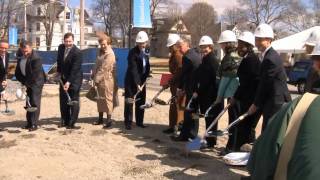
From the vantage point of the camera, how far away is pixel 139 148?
8055mm

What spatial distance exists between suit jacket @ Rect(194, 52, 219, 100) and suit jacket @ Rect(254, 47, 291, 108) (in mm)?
1574

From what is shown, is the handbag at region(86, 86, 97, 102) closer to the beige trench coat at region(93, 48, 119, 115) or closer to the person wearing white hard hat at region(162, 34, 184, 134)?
the beige trench coat at region(93, 48, 119, 115)

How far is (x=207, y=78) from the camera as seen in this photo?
7.93 m

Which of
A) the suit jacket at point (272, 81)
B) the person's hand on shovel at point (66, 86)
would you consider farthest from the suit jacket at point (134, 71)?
the suit jacket at point (272, 81)

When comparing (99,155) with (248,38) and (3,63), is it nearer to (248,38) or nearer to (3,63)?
(248,38)

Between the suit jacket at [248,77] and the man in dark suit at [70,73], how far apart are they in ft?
11.3

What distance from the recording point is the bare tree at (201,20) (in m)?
79.0

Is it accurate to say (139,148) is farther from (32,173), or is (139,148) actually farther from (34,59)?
(34,59)

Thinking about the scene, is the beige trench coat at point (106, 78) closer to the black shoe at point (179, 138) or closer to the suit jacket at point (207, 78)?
the black shoe at point (179, 138)

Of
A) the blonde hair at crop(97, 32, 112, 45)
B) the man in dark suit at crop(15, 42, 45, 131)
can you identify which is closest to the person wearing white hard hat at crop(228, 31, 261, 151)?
the blonde hair at crop(97, 32, 112, 45)

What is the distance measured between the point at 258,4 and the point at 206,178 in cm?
7686

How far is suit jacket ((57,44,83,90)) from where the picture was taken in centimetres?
952

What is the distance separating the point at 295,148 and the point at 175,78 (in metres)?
6.20

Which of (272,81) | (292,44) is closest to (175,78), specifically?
(272,81)
